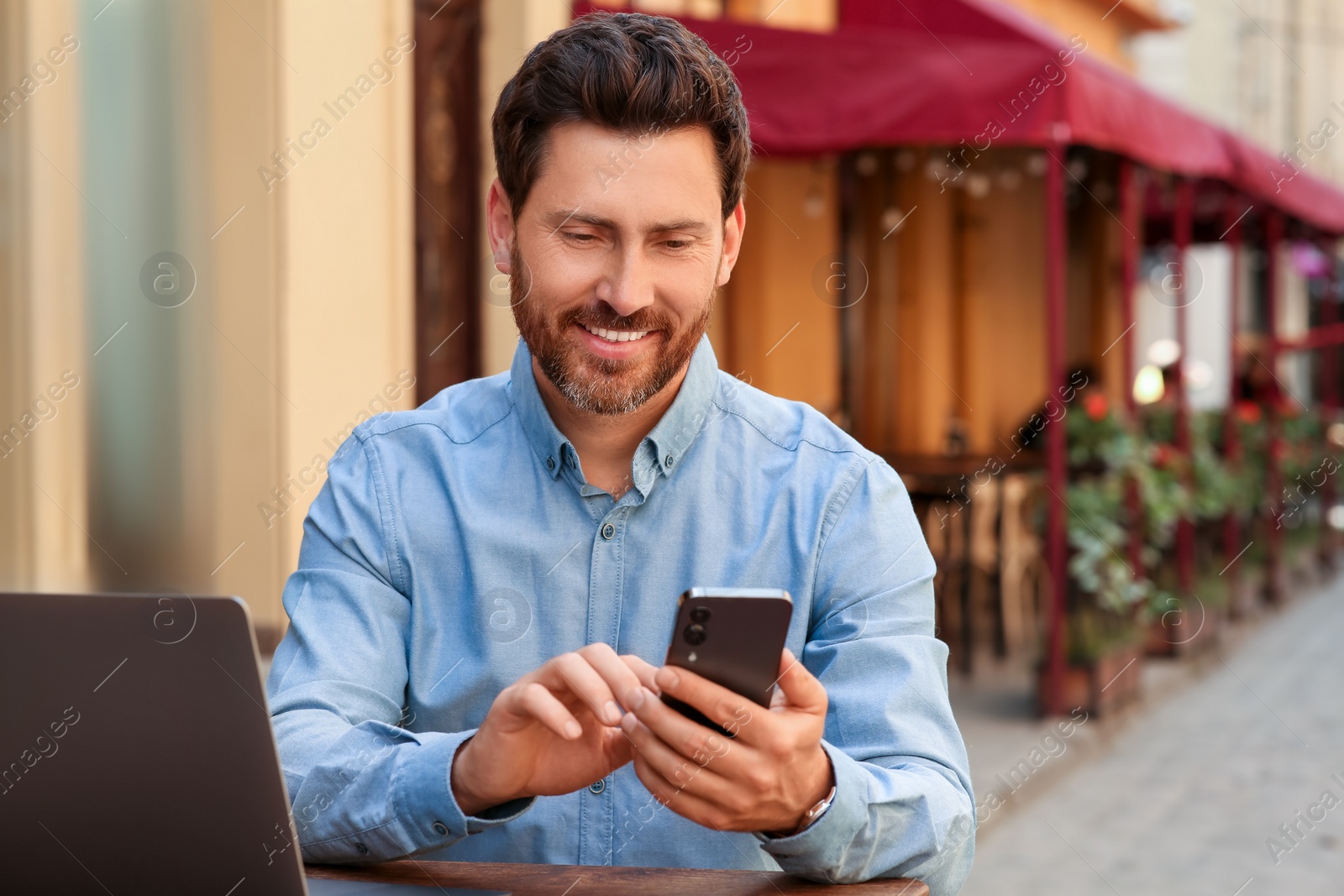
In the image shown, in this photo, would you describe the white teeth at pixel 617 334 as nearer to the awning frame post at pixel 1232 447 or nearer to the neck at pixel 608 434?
the neck at pixel 608 434

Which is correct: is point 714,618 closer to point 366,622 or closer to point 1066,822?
point 366,622

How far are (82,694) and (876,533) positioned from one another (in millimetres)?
933

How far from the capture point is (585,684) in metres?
1.35

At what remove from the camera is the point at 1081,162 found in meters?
10.3

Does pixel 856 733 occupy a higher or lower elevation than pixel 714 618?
lower

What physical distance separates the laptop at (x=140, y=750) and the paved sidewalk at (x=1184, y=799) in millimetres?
3978

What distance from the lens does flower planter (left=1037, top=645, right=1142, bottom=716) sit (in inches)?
268

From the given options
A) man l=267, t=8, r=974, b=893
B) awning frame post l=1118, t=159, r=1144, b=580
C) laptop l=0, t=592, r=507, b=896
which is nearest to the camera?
laptop l=0, t=592, r=507, b=896

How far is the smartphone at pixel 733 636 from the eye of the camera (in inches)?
48.8

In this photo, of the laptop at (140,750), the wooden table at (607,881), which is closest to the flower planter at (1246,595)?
the wooden table at (607,881)

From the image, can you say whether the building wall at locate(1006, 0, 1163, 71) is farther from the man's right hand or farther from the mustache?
the man's right hand

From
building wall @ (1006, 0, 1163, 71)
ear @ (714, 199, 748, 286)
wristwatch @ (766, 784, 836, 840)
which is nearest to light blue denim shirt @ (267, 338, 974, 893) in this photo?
ear @ (714, 199, 748, 286)

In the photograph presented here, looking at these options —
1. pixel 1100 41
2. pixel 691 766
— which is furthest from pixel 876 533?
pixel 1100 41

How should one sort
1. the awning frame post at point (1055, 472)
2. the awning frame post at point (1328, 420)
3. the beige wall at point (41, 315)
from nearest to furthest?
the beige wall at point (41, 315)
the awning frame post at point (1055, 472)
the awning frame post at point (1328, 420)
